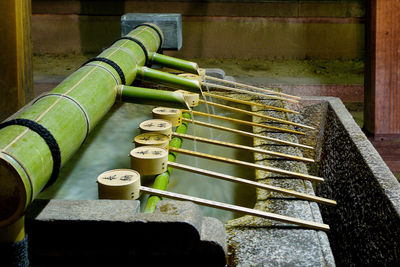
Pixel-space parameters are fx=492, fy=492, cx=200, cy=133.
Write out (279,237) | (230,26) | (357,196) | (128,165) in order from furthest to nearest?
(230,26), (128,165), (357,196), (279,237)

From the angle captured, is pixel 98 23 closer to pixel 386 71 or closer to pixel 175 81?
pixel 386 71

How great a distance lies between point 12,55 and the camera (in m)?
3.30

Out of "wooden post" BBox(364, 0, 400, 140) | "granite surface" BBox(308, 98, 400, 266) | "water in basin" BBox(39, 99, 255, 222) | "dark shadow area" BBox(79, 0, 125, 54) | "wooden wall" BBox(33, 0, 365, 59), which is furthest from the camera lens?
"dark shadow area" BBox(79, 0, 125, 54)

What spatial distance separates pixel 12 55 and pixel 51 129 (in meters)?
1.97

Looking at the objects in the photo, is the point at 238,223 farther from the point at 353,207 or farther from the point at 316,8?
the point at 316,8

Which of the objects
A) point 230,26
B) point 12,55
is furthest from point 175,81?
point 230,26

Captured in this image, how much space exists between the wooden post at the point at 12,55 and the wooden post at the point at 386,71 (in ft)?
10.6

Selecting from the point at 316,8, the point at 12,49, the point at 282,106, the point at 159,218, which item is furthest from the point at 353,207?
the point at 316,8

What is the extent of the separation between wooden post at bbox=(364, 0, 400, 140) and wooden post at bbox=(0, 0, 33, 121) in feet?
10.6

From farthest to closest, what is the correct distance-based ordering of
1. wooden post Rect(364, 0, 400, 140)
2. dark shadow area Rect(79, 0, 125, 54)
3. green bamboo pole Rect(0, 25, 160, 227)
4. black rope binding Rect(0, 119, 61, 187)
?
1. dark shadow area Rect(79, 0, 125, 54)
2. wooden post Rect(364, 0, 400, 140)
3. black rope binding Rect(0, 119, 61, 187)
4. green bamboo pole Rect(0, 25, 160, 227)

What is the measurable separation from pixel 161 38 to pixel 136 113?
0.72 meters

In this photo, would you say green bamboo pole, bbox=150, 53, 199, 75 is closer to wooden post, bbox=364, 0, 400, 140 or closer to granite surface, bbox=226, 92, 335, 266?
granite surface, bbox=226, 92, 335, 266

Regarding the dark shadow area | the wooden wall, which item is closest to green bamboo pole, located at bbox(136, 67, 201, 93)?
the wooden wall

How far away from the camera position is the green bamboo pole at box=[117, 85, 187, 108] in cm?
217
